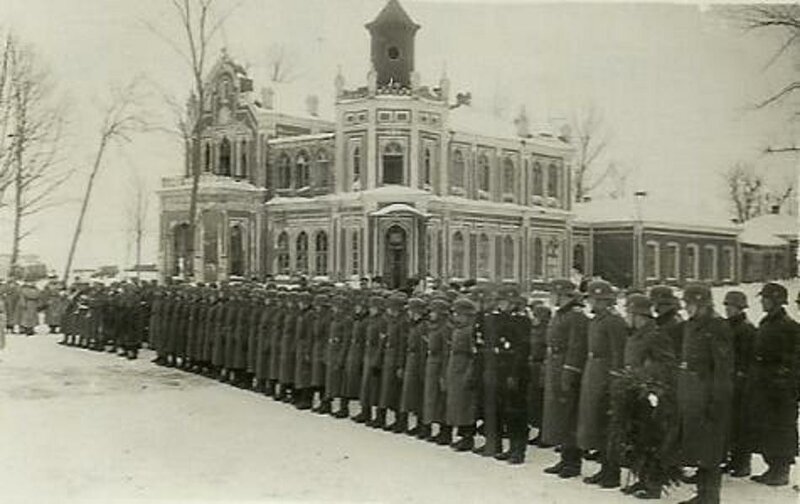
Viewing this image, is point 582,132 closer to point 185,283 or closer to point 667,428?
point 667,428

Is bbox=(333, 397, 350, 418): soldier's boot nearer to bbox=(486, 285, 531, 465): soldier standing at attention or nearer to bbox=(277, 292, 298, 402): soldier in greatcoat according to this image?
bbox=(277, 292, 298, 402): soldier in greatcoat

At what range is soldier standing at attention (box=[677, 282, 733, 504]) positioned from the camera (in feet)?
12.4

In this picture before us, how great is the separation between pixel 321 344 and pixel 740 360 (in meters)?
2.44

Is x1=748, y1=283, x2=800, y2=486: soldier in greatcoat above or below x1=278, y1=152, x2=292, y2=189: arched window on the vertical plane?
below

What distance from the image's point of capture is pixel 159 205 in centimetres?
584

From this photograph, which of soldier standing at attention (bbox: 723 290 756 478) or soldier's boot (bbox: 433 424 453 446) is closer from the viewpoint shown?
soldier standing at attention (bbox: 723 290 756 478)

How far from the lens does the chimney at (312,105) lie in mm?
7077

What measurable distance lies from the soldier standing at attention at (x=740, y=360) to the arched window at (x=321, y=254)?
2.78 meters

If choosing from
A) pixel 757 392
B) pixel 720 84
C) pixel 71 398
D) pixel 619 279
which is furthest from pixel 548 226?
pixel 71 398

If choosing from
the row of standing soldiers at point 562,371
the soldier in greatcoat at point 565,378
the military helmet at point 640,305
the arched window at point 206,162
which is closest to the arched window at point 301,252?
the row of standing soldiers at point 562,371

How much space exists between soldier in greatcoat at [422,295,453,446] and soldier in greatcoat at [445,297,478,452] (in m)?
0.10

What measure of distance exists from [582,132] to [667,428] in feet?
6.89

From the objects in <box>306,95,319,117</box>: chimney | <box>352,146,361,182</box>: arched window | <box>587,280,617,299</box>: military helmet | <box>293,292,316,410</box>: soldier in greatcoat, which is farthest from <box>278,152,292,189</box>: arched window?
<box>587,280,617,299</box>: military helmet

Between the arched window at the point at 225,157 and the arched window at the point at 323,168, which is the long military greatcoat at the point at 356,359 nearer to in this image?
the arched window at the point at 225,157
